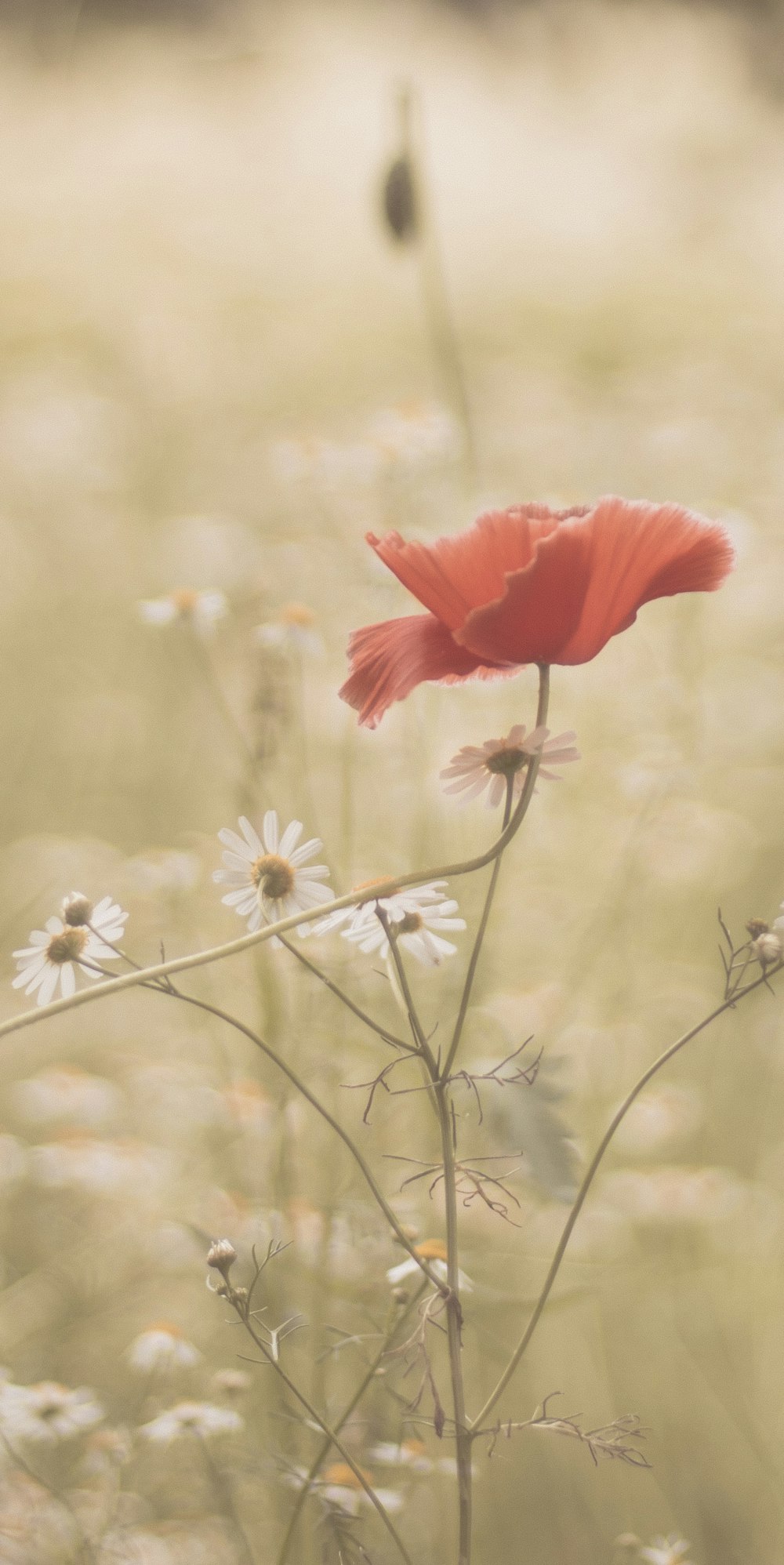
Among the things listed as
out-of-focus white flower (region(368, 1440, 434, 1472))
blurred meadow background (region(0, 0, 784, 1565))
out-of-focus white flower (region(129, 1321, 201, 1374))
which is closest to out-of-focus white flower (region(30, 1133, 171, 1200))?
blurred meadow background (region(0, 0, 784, 1565))

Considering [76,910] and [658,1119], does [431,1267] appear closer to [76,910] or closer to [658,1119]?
[76,910]

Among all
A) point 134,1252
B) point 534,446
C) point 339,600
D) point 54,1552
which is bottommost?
point 54,1552

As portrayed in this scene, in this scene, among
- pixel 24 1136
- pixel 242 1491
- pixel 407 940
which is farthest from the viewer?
pixel 24 1136

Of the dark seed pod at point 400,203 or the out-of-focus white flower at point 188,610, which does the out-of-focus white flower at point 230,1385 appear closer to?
the out-of-focus white flower at point 188,610

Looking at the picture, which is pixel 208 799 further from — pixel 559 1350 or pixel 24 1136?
pixel 559 1350

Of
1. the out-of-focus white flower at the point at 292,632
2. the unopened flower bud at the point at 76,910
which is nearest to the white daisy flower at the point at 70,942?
the unopened flower bud at the point at 76,910

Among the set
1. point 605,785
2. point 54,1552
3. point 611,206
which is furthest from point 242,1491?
point 611,206

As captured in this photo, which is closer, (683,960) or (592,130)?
(683,960)
